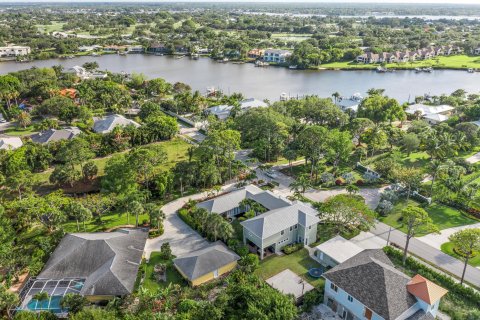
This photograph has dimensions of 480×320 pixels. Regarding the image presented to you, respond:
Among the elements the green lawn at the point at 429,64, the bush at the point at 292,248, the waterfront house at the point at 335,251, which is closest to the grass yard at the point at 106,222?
the bush at the point at 292,248

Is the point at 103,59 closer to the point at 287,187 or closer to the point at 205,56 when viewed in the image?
the point at 205,56

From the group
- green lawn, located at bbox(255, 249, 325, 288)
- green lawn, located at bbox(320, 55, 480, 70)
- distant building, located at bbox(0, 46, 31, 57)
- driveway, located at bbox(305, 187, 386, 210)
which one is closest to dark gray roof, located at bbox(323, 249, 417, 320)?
green lawn, located at bbox(255, 249, 325, 288)

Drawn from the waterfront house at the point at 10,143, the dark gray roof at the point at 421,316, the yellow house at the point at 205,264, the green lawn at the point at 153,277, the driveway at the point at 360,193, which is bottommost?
the green lawn at the point at 153,277

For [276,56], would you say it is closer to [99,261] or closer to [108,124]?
[108,124]

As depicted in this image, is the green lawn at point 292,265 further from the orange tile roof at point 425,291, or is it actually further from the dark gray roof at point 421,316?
the dark gray roof at point 421,316

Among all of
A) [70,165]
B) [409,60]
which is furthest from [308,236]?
[409,60]

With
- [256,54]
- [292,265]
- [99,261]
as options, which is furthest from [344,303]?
[256,54]

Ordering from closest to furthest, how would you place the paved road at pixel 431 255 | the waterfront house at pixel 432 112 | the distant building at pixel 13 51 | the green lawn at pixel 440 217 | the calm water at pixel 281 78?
the paved road at pixel 431 255, the green lawn at pixel 440 217, the waterfront house at pixel 432 112, the calm water at pixel 281 78, the distant building at pixel 13 51
